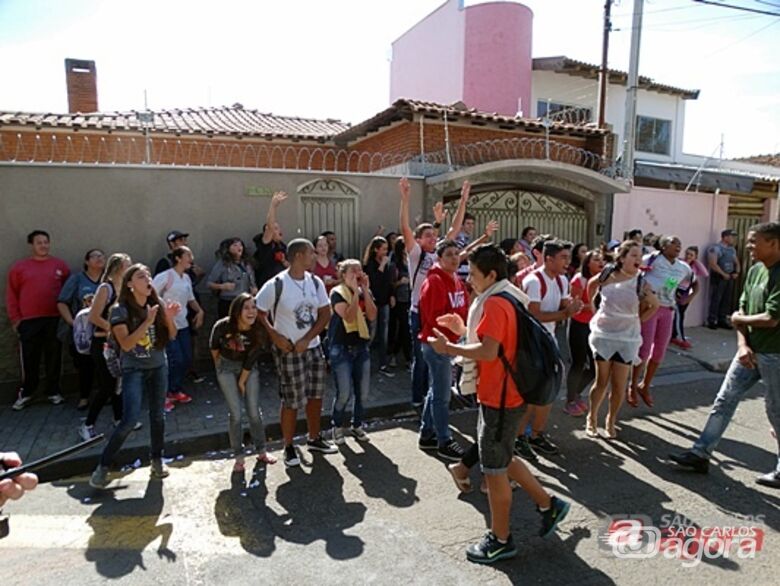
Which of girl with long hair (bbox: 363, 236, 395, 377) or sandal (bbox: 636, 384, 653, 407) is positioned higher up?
girl with long hair (bbox: 363, 236, 395, 377)

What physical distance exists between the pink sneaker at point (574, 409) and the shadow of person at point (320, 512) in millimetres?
2727

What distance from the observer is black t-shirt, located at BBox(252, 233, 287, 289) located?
6.70 m

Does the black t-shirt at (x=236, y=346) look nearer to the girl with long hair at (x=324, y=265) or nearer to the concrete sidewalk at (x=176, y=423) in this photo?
the concrete sidewalk at (x=176, y=423)

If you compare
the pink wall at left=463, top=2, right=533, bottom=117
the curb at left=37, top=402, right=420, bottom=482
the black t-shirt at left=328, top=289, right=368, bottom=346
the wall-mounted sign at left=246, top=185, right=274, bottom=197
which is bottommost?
the curb at left=37, top=402, right=420, bottom=482

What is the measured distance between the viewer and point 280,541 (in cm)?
333

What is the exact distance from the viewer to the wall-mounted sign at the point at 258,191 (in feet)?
23.7

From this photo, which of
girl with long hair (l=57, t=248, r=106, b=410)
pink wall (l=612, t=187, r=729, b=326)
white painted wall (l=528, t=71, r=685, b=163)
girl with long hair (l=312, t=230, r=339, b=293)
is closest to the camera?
girl with long hair (l=57, t=248, r=106, b=410)

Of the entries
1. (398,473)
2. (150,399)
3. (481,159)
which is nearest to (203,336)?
(150,399)

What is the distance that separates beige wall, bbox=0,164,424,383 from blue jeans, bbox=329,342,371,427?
3111 mm


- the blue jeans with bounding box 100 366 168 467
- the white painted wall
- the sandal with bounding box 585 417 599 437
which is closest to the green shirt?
the sandal with bounding box 585 417 599 437

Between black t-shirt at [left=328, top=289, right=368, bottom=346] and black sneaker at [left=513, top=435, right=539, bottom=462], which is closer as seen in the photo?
black sneaker at [left=513, top=435, right=539, bottom=462]

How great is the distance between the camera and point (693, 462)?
4.27 metres

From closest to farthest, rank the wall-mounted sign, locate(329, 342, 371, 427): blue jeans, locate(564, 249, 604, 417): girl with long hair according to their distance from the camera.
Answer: locate(329, 342, 371, 427): blue jeans, locate(564, 249, 604, 417): girl with long hair, the wall-mounted sign

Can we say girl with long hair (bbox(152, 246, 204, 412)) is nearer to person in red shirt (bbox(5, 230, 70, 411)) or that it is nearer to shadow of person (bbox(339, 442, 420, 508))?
person in red shirt (bbox(5, 230, 70, 411))
